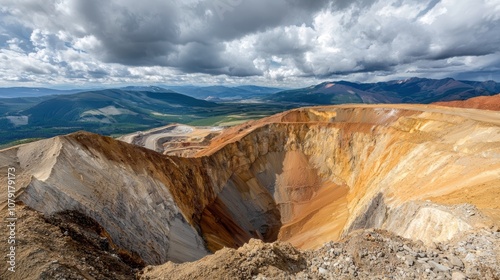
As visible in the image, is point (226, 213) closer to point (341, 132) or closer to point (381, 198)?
point (381, 198)

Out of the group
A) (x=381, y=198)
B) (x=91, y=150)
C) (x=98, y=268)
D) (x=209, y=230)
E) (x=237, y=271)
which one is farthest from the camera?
(x=209, y=230)

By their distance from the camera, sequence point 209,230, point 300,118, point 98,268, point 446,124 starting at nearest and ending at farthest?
1. point 98,268
2. point 209,230
3. point 446,124
4. point 300,118

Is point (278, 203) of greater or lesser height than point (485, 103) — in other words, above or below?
below

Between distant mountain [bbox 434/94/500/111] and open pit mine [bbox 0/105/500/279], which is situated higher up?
distant mountain [bbox 434/94/500/111]

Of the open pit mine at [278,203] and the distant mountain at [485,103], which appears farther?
the distant mountain at [485,103]

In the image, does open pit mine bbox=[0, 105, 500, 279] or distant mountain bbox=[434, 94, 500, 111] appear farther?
distant mountain bbox=[434, 94, 500, 111]

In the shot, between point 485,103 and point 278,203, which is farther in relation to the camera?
point 485,103

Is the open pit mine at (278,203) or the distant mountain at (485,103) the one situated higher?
the distant mountain at (485,103)

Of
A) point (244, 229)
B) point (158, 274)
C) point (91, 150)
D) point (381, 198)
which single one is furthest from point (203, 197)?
point (158, 274)
